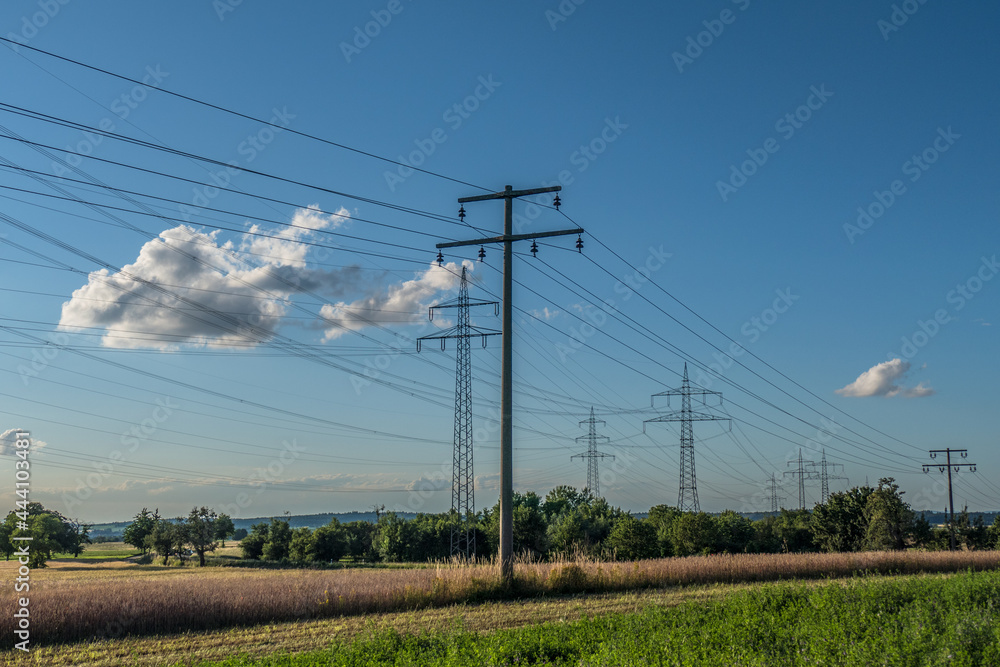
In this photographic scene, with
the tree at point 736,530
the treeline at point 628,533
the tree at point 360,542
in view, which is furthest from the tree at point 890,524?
the tree at point 360,542

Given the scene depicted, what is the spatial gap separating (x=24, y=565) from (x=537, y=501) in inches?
3479

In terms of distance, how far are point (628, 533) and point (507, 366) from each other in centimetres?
3178

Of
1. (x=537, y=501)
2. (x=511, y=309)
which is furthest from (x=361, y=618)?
(x=537, y=501)

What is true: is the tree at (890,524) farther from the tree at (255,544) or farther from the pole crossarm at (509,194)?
the tree at (255,544)

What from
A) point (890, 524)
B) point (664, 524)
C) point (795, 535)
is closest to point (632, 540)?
point (664, 524)

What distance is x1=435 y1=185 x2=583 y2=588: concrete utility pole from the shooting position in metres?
22.3

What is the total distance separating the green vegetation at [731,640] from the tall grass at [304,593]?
648 cm

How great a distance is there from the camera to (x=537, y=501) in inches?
3942

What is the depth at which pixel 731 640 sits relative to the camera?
11672mm

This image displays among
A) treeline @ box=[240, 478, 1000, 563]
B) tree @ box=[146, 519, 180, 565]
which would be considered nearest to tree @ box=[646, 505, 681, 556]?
treeline @ box=[240, 478, 1000, 563]

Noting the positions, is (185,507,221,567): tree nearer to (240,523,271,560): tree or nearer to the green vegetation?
(240,523,271,560): tree

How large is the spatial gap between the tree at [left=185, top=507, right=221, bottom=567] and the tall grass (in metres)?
84.4

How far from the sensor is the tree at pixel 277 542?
9938 cm

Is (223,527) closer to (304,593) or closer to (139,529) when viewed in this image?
(139,529)
